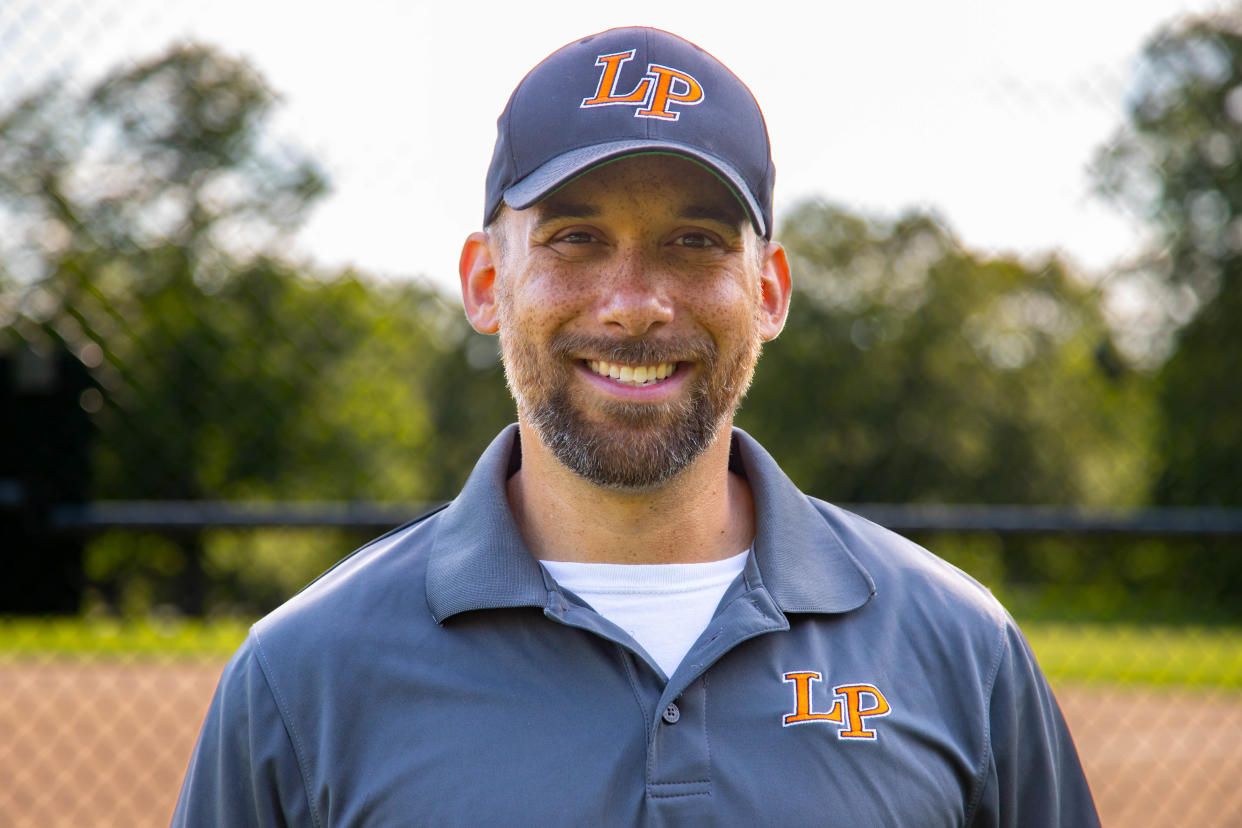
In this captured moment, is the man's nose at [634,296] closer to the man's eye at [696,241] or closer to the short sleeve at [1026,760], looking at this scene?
the man's eye at [696,241]

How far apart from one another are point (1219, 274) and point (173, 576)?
3779 millimetres

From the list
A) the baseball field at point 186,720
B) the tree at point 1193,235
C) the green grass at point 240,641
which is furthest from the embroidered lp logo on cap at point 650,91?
the baseball field at point 186,720

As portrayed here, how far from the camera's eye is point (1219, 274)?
371 centimetres

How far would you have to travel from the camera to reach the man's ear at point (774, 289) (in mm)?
1673

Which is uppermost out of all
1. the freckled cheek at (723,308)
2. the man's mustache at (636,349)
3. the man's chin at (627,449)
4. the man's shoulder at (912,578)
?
the freckled cheek at (723,308)

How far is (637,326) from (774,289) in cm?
35

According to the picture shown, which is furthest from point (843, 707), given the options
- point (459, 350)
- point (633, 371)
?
point (459, 350)

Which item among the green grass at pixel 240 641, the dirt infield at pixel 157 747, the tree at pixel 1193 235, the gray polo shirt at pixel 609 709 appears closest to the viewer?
the gray polo shirt at pixel 609 709

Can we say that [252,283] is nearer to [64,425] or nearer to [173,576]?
[64,425]

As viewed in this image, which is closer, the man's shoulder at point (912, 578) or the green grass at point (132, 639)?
the man's shoulder at point (912, 578)

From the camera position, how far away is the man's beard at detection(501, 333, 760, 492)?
1458 mm

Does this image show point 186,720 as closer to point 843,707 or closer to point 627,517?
point 627,517

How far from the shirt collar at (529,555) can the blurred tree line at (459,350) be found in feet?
5.05

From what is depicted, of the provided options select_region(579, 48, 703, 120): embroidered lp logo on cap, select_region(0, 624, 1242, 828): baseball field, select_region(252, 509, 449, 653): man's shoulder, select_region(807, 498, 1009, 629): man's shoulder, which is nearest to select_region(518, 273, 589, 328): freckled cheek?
select_region(579, 48, 703, 120): embroidered lp logo on cap
